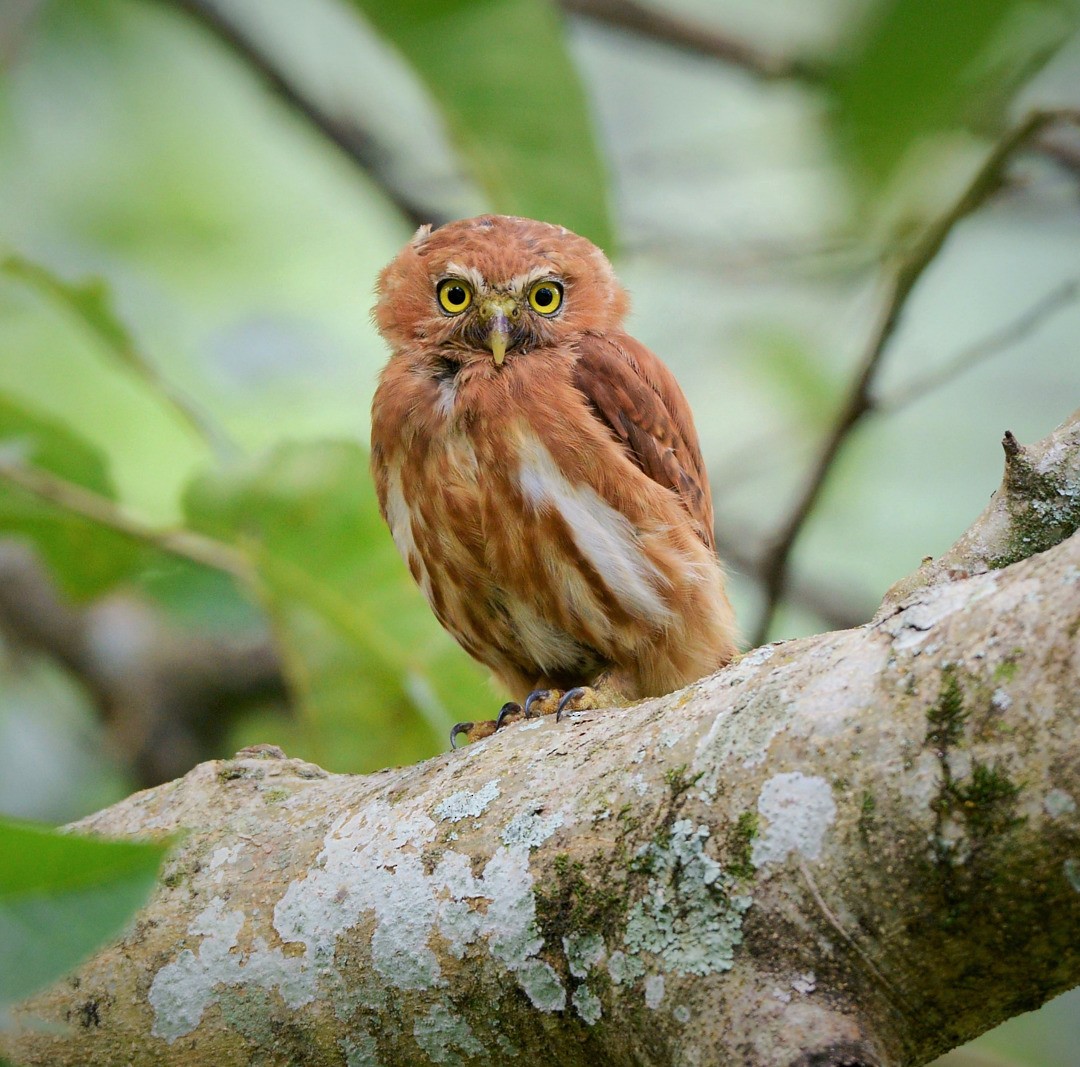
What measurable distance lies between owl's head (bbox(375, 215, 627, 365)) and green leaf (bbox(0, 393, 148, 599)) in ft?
3.97

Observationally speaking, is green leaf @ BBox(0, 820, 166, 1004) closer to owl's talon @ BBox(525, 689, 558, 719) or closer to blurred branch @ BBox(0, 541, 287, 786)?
owl's talon @ BBox(525, 689, 558, 719)

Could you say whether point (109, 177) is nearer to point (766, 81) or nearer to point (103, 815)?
point (766, 81)

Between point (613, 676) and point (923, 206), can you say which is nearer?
point (613, 676)

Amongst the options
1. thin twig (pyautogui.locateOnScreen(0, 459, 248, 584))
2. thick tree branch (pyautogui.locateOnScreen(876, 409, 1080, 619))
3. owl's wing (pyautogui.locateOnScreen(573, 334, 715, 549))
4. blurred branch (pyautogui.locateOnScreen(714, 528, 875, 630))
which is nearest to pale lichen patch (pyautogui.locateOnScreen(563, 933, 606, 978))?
thick tree branch (pyautogui.locateOnScreen(876, 409, 1080, 619))

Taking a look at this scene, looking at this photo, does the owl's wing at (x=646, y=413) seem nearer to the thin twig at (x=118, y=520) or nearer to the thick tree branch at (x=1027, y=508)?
the thin twig at (x=118, y=520)

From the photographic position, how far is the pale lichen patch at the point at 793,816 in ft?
6.84

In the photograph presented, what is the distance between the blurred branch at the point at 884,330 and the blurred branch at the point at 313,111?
109 inches

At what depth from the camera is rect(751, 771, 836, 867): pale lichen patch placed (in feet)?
6.84

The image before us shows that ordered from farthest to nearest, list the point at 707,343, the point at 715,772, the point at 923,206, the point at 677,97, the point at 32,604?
the point at 677,97, the point at 707,343, the point at 32,604, the point at 923,206, the point at 715,772

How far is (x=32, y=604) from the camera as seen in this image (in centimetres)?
622

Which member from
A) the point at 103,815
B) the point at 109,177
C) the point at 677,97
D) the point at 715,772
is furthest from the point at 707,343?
the point at 715,772

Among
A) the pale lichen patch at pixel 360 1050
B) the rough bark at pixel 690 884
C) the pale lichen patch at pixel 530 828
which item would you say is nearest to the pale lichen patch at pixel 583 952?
the rough bark at pixel 690 884

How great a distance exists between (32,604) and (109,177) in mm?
3172

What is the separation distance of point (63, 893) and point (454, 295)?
A: 11.5ft
